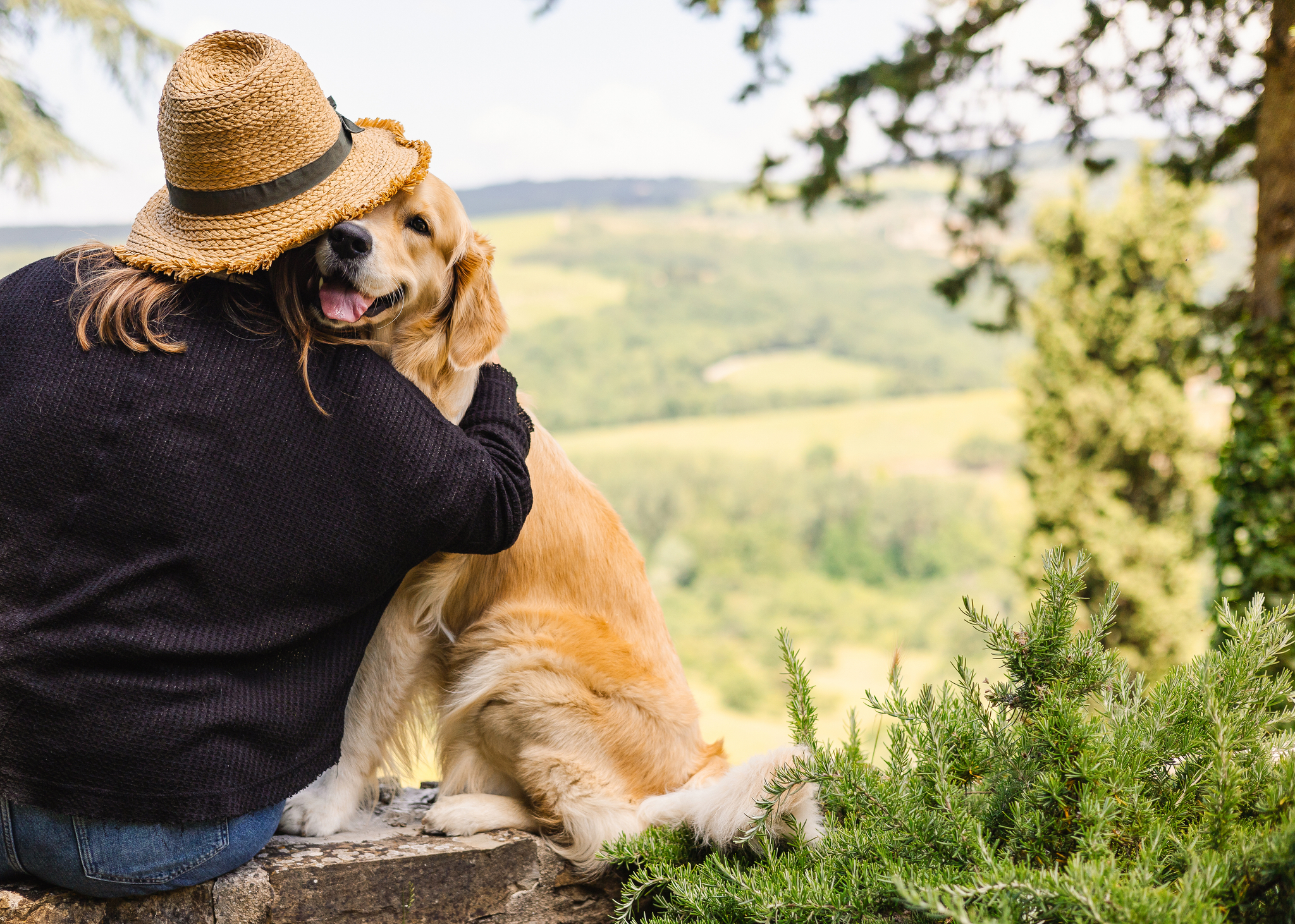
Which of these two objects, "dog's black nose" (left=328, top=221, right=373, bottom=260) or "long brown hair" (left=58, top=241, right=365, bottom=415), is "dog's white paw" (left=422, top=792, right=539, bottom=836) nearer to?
"long brown hair" (left=58, top=241, right=365, bottom=415)

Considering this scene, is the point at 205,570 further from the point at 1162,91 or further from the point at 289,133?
the point at 1162,91

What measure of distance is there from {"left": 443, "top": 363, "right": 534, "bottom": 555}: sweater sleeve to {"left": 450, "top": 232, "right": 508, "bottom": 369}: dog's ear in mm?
93

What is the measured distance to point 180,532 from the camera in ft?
5.42

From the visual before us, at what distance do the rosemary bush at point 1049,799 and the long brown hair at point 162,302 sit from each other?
1.23 metres

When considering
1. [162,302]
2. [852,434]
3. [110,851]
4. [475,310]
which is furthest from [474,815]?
[852,434]

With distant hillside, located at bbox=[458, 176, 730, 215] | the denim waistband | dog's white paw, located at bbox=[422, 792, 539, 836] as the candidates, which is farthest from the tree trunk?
distant hillside, located at bbox=[458, 176, 730, 215]

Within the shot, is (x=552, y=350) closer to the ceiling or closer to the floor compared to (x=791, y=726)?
closer to the floor

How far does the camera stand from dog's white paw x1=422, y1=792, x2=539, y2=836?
2.33m

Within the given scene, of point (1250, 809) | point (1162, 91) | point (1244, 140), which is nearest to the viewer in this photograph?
point (1250, 809)

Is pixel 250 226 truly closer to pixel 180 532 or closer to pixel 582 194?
pixel 180 532

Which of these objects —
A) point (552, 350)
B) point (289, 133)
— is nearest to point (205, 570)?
point (289, 133)

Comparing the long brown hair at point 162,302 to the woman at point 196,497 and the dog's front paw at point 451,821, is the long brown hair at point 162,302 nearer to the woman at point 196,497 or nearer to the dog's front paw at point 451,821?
the woman at point 196,497

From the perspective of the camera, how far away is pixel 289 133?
1.78 metres

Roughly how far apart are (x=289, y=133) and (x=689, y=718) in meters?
1.75
